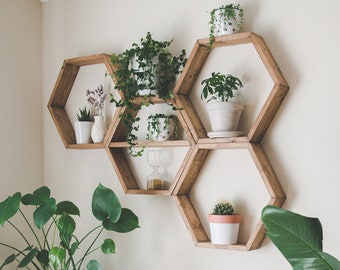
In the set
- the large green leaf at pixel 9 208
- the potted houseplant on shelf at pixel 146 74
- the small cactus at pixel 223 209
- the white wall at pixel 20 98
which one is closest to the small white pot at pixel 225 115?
the potted houseplant on shelf at pixel 146 74

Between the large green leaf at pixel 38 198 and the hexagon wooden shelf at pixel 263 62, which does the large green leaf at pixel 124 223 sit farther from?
the hexagon wooden shelf at pixel 263 62

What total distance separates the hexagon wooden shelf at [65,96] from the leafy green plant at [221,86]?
31.8 inches

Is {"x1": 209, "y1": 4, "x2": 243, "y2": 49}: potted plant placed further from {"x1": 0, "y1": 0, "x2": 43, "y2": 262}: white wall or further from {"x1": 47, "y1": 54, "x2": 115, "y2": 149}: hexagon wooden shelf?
{"x1": 0, "y1": 0, "x2": 43, "y2": 262}: white wall

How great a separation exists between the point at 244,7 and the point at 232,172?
0.85 meters

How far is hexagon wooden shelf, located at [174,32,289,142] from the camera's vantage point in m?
2.51

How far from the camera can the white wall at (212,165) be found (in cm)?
247

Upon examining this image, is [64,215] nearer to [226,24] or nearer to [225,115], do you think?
[225,115]

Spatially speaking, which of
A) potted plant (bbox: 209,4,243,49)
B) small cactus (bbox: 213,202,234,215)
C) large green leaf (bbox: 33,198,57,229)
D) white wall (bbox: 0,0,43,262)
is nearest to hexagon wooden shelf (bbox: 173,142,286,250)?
small cactus (bbox: 213,202,234,215)

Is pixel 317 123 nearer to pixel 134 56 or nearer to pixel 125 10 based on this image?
pixel 134 56

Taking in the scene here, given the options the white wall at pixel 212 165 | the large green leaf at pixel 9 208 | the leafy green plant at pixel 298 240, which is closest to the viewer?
the leafy green plant at pixel 298 240

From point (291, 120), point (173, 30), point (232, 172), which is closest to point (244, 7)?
point (173, 30)

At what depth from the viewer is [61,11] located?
11.5 feet

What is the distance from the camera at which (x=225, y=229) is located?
8.56 ft

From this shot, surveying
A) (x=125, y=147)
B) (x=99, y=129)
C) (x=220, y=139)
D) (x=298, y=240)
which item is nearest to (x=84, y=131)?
(x=99, y=129)
